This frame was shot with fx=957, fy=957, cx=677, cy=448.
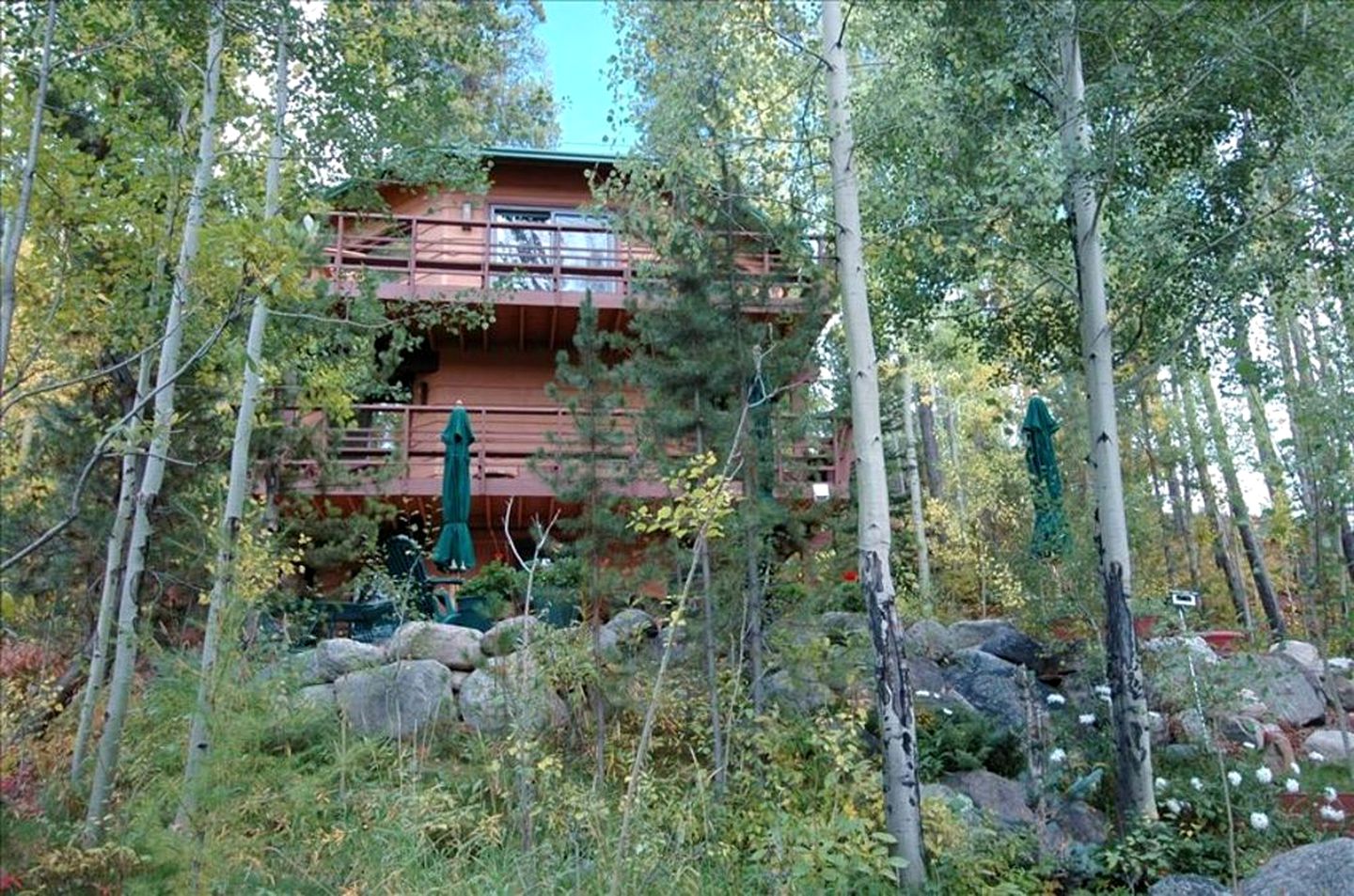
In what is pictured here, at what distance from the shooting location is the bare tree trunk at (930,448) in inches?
804

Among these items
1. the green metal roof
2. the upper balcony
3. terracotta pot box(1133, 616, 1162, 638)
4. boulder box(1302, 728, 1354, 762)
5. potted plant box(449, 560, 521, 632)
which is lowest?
boulder box(1302, 728, 1354, 762)

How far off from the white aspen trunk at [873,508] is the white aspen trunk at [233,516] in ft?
11.4

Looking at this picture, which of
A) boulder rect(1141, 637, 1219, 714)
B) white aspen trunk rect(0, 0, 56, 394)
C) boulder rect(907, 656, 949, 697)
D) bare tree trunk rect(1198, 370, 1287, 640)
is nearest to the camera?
white aspen trunk rect(0, 0, 56, 394)

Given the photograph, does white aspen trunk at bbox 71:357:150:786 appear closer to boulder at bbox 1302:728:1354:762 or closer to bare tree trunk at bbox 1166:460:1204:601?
boulder at bbox 1302:728:1354:762

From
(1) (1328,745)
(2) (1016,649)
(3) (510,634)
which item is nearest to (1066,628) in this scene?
(2) (1016,649)

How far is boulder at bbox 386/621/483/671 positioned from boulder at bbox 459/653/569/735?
0.76 ft

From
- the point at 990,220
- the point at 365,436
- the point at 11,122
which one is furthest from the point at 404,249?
the point at 11,122

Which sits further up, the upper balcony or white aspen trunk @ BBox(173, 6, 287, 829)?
the upper balcony

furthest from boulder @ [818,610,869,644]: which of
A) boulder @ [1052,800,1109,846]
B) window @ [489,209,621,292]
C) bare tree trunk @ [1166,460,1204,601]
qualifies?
bare tree trunk @ [1166,460,1204,601]

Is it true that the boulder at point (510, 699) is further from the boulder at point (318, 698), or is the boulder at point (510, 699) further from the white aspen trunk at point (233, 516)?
the white aspen trunk at point (233, 516)

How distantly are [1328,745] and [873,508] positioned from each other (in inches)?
209

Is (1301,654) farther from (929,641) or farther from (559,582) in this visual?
(559,582)

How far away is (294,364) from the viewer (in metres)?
7.03

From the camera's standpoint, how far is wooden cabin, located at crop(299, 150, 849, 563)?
1183 cm
